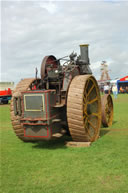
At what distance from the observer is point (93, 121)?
21.0 ft

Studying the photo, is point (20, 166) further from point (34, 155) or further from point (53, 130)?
point (53, 130)

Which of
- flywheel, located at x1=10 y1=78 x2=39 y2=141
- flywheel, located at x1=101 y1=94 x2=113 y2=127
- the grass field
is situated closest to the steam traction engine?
flywheel, located at x1=10 y1=78 x2=39 y2=141

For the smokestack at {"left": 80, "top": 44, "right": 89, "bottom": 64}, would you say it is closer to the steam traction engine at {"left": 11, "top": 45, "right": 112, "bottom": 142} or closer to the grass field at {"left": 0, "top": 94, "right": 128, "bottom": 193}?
the steam traction engine at {"left": 11, "top": 45, "right": 112, "bottom": 142}

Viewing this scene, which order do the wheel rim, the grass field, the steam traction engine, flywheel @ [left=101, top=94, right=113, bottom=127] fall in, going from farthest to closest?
flywheel @ [left=101, top=94, right=113, bottom=127]
the wheel rim
the steam traction engine
the grass field

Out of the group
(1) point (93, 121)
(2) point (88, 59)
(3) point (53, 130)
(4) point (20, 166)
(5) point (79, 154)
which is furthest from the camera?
(2) point (88, 59)

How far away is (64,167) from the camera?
4.03 meters

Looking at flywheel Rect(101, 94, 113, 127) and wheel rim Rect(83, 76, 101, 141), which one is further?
flywheel Rect(101, 94, 113, 127)

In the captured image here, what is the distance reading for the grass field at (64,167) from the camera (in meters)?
3.29

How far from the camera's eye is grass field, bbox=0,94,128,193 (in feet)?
10.8

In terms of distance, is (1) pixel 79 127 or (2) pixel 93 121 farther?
(2) pixel 93 121

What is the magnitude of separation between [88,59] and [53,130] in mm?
3560

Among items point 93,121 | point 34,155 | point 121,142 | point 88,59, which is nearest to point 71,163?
point 34,155

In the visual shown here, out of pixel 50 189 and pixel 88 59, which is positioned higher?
pixel 88 59

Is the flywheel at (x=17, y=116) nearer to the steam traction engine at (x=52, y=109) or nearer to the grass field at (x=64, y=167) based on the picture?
the steam traction engine at (x=52, y=109)
